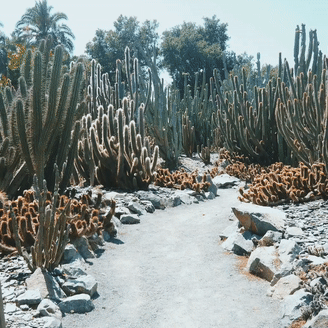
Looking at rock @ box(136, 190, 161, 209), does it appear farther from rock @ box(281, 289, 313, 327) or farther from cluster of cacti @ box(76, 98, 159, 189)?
rock @ box(281, 289, 313, 327)

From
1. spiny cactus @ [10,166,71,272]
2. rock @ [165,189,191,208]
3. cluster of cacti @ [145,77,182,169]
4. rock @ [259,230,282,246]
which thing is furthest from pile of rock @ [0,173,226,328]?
cluster of cacti @ [145,77,182,169]

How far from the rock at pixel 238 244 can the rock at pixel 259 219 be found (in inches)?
7.6

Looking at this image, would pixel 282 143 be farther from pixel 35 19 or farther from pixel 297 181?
pixel 35 19

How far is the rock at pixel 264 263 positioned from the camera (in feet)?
17.8

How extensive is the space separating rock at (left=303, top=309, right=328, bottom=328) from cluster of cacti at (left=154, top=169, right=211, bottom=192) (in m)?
6.61

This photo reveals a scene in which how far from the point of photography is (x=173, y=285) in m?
5.41

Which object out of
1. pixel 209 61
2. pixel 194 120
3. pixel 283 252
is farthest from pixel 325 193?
pixel 209 61

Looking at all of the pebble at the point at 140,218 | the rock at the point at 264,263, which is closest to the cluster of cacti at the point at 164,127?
the pebble at the point at 140,218

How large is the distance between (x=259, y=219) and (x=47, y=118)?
345cm

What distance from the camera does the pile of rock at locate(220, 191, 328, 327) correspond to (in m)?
4.41

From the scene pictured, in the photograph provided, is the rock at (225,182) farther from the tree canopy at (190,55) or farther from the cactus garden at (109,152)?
the tree canopy at (190,55)

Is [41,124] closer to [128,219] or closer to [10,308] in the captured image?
[128,219]

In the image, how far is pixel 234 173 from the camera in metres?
13.1

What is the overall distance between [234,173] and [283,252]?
7504mm
